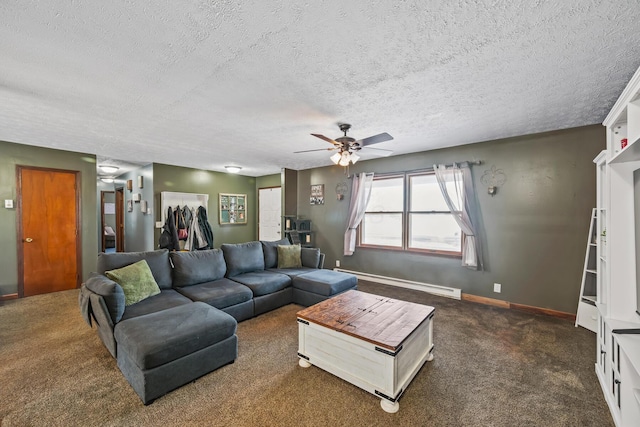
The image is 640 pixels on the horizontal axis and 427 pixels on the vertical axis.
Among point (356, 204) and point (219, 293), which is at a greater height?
point (356, 204)

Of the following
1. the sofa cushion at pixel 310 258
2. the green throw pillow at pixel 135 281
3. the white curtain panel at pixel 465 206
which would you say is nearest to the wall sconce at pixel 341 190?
the sofa cushion at pixel 310 258

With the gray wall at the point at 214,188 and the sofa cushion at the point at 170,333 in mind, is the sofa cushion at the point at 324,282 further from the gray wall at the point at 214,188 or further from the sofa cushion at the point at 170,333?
the gray wall at the point at 214,188

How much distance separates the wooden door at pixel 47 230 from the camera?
419cm

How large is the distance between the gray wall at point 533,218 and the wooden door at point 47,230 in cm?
614

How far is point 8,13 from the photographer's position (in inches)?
57.5

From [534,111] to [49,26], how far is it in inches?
163

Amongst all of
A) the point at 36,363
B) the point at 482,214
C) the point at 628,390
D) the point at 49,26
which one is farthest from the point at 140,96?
the point at 482,214

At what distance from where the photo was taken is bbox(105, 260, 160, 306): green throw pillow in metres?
2.64

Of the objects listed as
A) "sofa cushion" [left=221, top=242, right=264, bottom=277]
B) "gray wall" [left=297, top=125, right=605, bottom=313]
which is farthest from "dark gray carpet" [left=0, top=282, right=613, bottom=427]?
"sofa cushion" [left=221, top=242, right=264, bottom=277]

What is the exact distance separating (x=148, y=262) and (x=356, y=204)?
360cm

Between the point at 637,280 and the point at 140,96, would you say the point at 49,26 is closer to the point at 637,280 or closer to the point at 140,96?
the point at 140,96

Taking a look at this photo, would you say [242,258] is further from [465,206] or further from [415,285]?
[465,206]

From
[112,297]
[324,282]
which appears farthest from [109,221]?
[324,282]

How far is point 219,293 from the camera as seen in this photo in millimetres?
3061
